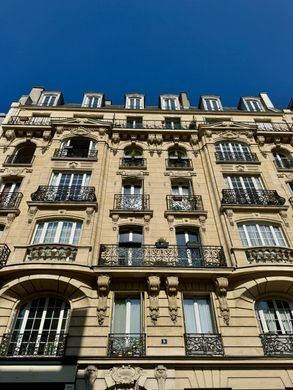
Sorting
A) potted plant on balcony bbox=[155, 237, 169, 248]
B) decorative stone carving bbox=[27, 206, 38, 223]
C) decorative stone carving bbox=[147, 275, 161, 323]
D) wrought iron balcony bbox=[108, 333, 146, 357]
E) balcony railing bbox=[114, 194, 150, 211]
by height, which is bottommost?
wrought iron balcony bbox=[108, 333, 146, 357]

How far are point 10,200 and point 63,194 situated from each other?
246cm

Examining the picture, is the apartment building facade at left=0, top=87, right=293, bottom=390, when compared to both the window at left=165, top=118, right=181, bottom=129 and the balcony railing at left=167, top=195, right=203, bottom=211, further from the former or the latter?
the window at left=165, top=118, right=181, bottom=129

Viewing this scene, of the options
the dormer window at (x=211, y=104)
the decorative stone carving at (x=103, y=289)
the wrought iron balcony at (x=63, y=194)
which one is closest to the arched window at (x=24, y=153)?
the wrought iron balcony at (x=63, y=194)

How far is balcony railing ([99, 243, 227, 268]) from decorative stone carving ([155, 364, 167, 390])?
341cm

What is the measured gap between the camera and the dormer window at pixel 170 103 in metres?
24.0

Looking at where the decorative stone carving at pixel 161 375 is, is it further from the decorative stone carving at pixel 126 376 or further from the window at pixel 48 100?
the window at pixel 48 100

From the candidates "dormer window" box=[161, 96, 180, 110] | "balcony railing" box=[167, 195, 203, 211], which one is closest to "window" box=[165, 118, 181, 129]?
"dormer window" box=[161, 96, 180, 110]

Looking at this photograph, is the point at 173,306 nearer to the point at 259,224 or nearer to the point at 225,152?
the point at 259,224

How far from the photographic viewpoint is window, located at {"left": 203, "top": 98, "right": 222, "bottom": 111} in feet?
79.3

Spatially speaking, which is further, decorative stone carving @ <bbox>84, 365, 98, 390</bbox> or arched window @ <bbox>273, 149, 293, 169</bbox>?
arched window @ <bbox>273, 149, 293, 169</bbox>

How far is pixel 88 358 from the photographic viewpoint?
29.6 ft

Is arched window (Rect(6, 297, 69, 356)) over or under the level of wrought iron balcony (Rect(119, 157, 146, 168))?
under

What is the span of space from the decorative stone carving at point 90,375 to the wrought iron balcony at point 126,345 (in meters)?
0.62

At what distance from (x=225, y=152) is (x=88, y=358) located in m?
12.9
